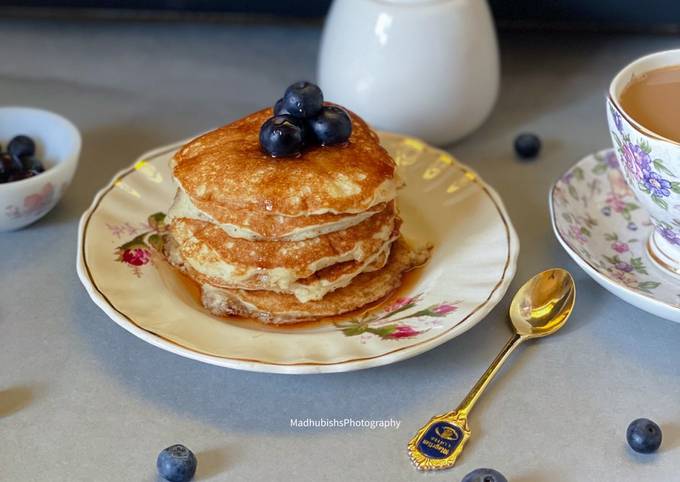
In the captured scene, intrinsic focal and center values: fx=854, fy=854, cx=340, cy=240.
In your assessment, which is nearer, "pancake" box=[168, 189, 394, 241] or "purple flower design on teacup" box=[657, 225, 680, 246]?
"pancake" box=[168, 189, 394, 241]

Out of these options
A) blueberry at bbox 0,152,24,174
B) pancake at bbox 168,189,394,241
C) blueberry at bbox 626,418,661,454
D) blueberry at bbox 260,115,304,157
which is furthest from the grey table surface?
blueberry at bbox 260,115,304,157

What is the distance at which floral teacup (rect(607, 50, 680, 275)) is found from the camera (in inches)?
53.1

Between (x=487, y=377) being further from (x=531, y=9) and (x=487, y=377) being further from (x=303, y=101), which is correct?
(x=531, y=9)

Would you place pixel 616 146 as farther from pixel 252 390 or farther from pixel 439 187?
pixel 252 390

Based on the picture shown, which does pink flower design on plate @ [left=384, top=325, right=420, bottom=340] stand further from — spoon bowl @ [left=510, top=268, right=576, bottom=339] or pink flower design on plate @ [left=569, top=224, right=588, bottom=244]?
pink flower design on plate @ [left=569, top=224, right=588, bottom=244]

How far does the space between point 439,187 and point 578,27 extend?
2.86 feet

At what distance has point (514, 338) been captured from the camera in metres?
1.38

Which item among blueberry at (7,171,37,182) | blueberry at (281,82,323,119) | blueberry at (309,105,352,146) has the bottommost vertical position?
blueberry at (7,171,37,182)

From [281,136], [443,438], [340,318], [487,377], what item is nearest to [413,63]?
[281,136]

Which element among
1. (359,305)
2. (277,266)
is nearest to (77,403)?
(277,266)

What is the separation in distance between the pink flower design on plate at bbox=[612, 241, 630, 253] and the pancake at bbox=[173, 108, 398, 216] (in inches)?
17.5

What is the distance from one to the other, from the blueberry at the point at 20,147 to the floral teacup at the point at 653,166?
1.12 m

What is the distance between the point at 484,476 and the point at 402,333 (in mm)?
256

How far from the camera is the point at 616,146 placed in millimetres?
1463
